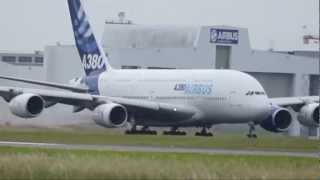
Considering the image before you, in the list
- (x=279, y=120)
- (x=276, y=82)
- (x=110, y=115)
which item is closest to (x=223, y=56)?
(x=276, y=82)

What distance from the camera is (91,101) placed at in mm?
68250

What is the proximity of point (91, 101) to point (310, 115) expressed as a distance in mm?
13079

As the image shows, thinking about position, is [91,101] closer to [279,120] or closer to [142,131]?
[142,131]

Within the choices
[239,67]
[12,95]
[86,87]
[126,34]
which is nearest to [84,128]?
[86,87]

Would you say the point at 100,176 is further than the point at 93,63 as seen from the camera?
No

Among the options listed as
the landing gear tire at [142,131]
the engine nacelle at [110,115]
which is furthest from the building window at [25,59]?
the engine nacelle at [110,115]

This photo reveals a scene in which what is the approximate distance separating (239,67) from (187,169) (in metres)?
71.2

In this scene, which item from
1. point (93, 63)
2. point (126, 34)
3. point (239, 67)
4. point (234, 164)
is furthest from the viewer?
point (126, 34)

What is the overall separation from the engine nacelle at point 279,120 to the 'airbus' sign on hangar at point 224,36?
104 feet

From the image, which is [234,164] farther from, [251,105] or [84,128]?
[84,128]

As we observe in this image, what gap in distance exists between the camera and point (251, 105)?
68625 mm

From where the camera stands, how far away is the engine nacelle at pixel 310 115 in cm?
6556

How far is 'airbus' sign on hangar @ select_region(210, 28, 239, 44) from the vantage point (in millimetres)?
100312

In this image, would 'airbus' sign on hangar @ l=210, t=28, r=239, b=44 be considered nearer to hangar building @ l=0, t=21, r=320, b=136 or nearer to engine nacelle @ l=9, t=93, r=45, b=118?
hangar building @ l=0, t=21, r=320, b=136
